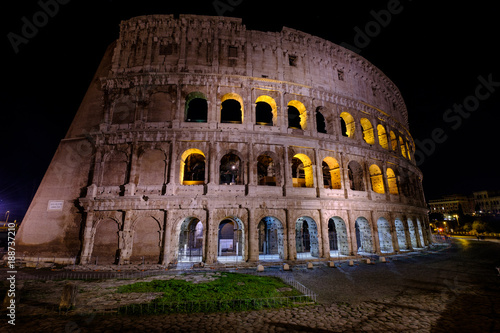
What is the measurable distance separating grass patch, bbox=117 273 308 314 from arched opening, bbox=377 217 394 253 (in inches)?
511

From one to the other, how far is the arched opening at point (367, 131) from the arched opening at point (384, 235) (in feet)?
23.2

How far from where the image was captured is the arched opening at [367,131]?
2021cm

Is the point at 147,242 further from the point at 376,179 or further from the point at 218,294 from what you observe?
the point at 376,179

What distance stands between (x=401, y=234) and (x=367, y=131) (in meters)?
9.61

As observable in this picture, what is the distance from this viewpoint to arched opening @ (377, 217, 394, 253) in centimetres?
1788

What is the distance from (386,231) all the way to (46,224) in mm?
24842

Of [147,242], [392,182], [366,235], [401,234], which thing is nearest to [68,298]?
[147,242]

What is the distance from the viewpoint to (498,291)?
7.91 metres

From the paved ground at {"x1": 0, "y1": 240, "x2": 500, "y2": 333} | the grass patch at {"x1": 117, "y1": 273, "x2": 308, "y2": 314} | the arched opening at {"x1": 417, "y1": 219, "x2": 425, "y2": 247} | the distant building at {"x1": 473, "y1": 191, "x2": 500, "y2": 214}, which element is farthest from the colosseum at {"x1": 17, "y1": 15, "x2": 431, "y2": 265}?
the distant building at {"x1": 473, "y1": 191, "x2": 500, "y2": 214}

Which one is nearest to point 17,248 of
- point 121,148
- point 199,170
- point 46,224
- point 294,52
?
point 46,224

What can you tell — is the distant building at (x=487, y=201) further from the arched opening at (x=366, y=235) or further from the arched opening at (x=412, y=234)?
the arched opening at (x=366, y=235)

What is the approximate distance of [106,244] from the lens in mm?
13562

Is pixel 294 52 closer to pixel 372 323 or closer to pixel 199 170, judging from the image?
pixel 199 170

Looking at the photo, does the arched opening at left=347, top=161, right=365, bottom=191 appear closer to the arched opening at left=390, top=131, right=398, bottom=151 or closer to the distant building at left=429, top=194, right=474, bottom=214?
the arched opening at left=390, top=131, right=398, bottom=151
